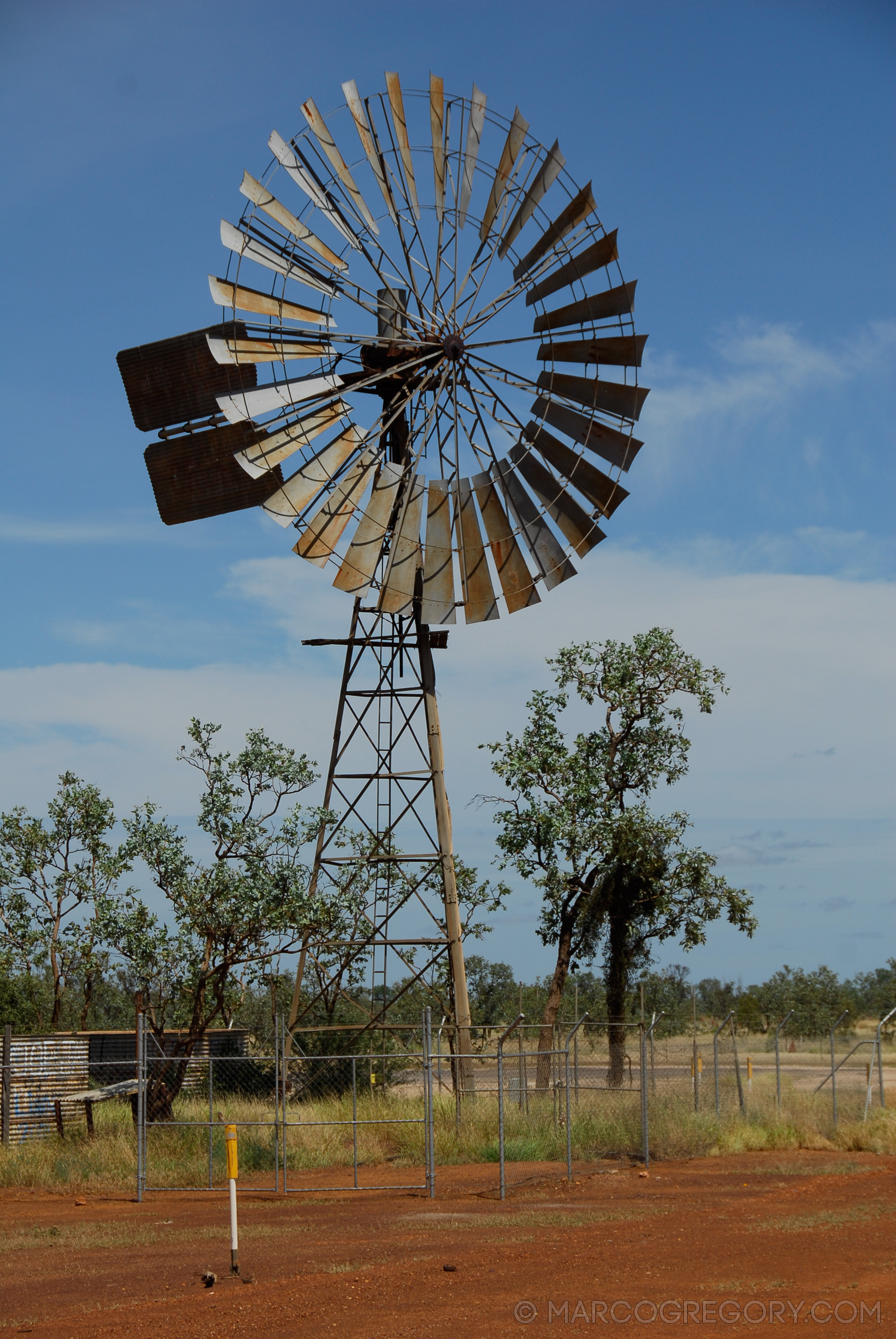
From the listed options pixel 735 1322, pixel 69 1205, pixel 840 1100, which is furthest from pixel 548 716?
pixel 735 1322

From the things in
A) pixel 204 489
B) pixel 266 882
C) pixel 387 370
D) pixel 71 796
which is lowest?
pixel 266 882

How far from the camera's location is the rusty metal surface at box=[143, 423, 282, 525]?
22406mm

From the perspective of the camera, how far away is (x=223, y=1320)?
1090cm

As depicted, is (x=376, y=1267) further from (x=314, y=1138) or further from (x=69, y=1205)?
(x=314, y=1138)

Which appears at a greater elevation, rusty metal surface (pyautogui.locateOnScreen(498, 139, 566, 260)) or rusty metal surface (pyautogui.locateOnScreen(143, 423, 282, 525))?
rusty metal surface (pyautogui.locateOnScreen(498, 139, 566, 260))

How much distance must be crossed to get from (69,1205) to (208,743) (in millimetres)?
10328

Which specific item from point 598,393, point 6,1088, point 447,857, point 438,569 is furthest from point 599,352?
point 6,1088

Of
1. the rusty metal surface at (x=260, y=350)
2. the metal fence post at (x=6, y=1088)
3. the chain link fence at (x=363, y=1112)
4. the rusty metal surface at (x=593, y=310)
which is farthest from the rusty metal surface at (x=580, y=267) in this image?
the metal fence post at (x=6, y=1088)

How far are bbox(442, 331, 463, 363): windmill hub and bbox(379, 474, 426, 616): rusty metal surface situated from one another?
2.13m

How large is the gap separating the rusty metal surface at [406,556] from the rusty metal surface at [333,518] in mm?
799

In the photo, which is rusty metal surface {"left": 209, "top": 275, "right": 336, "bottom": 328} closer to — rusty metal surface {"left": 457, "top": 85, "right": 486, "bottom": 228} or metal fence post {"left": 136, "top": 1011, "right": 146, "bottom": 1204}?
rusty metal surface {"left": 457, "top": 85, "right": 486, "bottom": 228}

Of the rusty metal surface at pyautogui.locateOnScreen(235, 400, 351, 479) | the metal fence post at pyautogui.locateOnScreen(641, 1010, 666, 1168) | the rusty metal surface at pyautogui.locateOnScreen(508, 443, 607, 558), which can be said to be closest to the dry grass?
the metal fence post at pyautogui.locateOnScreen(641, 1010, 666, 1168)

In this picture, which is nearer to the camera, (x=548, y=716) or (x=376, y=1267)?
(x=376, y=1267)

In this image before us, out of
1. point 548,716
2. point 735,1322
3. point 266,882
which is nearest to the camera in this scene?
point 735,1322
